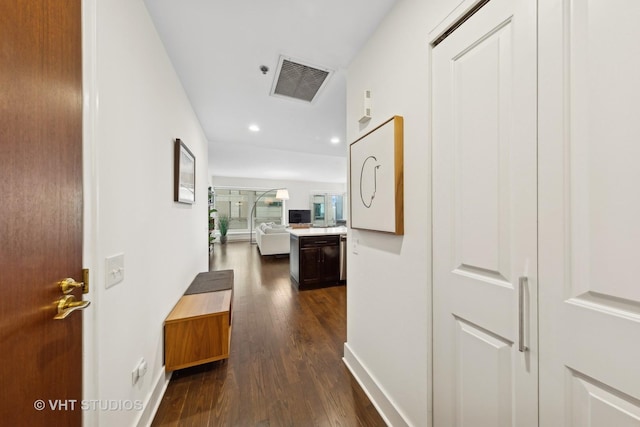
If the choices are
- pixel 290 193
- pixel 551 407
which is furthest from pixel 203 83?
pixel 290 193

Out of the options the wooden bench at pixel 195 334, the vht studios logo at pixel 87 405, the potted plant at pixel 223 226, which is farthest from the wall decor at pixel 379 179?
the potted plant at pixel 223 226

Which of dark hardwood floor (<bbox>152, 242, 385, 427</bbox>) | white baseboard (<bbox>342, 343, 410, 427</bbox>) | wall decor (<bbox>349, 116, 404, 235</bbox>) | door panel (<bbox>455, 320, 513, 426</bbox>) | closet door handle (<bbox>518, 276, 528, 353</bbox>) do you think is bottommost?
dark hardwood floor (<bbox>152, 242, 385, 427</bbox>)

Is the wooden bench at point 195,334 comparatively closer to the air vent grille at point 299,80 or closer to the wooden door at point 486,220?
the wooden door at point 486,220

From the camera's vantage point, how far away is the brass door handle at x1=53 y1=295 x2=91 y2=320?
74 cm

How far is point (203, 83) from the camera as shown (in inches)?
85.7

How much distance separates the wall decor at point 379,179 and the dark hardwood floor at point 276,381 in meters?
1.19

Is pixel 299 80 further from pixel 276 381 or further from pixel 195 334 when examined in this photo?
pixel 276 381

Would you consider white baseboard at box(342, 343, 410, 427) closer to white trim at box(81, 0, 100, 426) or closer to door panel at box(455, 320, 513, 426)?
door panel at box(455, 320, 513, 426)

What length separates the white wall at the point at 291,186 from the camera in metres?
8.91

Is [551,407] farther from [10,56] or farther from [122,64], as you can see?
[122,64]

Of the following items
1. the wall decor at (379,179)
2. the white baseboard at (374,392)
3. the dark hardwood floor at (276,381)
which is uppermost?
the wall decor at (379,179)

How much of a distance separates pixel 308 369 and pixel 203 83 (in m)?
2.75

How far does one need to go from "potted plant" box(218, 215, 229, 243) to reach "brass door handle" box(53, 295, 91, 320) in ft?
27.3

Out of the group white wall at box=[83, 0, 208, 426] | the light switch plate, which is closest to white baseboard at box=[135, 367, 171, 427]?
white wall at box=[83, 0, 208, 426]
